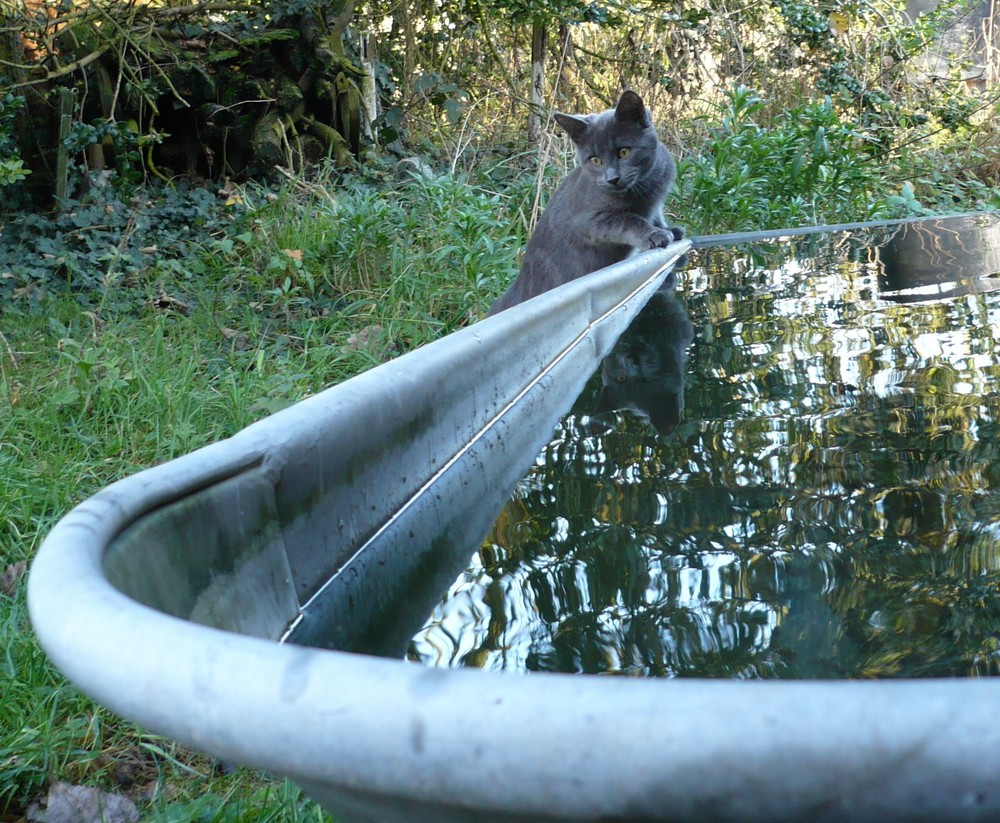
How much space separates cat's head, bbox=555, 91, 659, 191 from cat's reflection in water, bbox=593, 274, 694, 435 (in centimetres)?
123

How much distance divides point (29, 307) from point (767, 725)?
14.6ft

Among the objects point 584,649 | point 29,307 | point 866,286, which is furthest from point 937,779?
point 29,307

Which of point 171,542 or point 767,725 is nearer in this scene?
point 767,725

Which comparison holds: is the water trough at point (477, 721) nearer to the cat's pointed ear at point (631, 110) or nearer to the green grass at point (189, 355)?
the green grass at point (189, 355)

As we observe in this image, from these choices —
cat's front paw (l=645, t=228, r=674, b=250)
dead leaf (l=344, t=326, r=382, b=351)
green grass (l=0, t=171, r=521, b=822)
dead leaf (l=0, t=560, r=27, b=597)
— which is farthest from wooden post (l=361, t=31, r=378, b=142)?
dead leaf (l=0, t=560, r=27, b=597)

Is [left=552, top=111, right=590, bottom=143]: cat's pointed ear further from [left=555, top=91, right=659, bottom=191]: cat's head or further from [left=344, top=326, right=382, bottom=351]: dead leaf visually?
[left=344, top=326, right=382, bottom=351]: dead leaf

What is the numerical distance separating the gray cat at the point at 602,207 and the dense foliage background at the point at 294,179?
0.37m

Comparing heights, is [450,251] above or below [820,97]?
below

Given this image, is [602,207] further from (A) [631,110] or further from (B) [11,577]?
(B) [11,577]

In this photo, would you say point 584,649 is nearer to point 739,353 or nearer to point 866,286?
point 739,353

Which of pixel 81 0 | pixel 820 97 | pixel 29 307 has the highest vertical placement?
pixel 81 0

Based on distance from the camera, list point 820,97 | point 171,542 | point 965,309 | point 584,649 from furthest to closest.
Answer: point 820,97 → point 965,309 → point 584,649 → point 171,542

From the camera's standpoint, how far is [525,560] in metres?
1.02

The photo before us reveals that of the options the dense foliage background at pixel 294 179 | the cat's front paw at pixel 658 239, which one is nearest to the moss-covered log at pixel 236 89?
the dense foliage background at pixel 294 179
